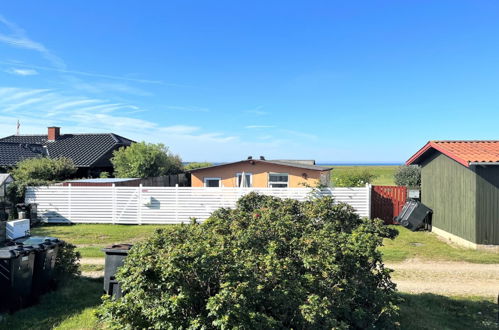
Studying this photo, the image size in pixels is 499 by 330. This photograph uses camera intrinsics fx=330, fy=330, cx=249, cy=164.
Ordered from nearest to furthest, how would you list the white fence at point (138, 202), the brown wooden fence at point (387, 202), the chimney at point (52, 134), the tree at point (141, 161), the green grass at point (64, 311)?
the green grass at point (64, 311), the white fence at point (138, 202), the brown wooden fence at point (387, 202), the tree at point (141, 161), the chimney at point (52, 134)

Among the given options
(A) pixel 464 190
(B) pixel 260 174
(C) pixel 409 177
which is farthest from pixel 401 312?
(C) pixel 409 177

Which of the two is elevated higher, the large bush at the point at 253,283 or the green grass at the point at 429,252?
the large bush at the point at 253,283

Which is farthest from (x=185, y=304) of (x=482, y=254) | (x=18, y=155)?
(x=18, y=155)

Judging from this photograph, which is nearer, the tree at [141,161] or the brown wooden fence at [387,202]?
the brown wooden fence at [387,202]

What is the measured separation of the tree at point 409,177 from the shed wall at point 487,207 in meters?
12.8

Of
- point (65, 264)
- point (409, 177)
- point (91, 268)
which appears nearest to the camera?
point (65, 264)

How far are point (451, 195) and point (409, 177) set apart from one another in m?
11.7

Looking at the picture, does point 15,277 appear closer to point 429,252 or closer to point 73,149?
point 429,252

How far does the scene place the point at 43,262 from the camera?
6953 millimetres

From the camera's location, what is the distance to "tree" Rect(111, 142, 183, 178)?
2347 cm

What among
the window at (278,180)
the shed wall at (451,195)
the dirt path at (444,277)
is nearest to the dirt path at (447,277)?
the dirt path at (444,277)

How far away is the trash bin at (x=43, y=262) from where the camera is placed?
682cm

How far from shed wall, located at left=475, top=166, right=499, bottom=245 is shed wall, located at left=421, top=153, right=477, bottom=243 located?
0.14 meters

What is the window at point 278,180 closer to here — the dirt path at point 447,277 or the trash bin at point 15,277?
the dirt path at point 447,277
